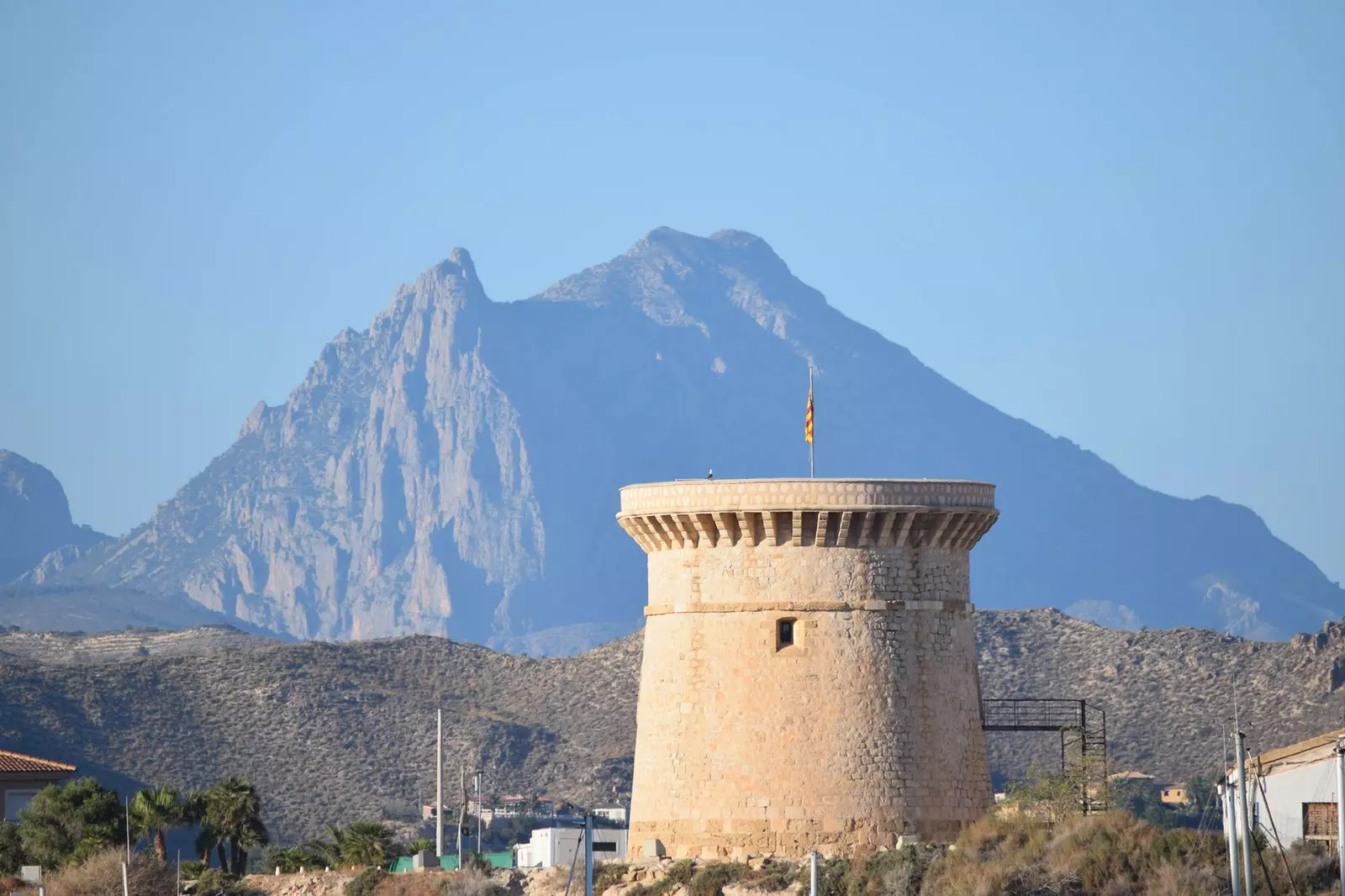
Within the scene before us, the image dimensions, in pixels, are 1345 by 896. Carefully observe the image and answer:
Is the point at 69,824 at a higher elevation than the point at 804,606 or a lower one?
lower

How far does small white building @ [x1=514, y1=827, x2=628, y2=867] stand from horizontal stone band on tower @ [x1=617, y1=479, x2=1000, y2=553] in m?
5.49

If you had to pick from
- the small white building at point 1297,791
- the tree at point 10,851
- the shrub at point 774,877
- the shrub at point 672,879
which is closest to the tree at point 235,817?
the tree at point 10,851

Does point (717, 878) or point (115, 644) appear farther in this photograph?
point (115, 644)

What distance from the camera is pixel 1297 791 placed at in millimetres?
33969

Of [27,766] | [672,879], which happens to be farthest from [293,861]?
[672,879]

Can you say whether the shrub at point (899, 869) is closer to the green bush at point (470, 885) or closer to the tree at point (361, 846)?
the green bush at point (470, 885)

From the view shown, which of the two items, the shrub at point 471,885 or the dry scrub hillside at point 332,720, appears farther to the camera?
the dry scrub hillside at point 332,720

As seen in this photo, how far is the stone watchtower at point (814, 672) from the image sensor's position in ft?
93.9

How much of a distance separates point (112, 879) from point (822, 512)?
59.1 ft

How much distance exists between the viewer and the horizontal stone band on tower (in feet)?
94.6

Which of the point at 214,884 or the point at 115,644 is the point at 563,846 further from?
the point at 115,644

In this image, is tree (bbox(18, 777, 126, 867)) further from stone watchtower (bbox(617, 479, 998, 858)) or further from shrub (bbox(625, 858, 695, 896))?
stone watchtower (bbox(617, 479, 998, 858))

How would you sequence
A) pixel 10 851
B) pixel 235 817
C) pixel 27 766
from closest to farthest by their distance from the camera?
pixel 10 851 < pixel 235 817 < pixel 27 766

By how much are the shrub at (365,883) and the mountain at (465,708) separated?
72.4 meters
